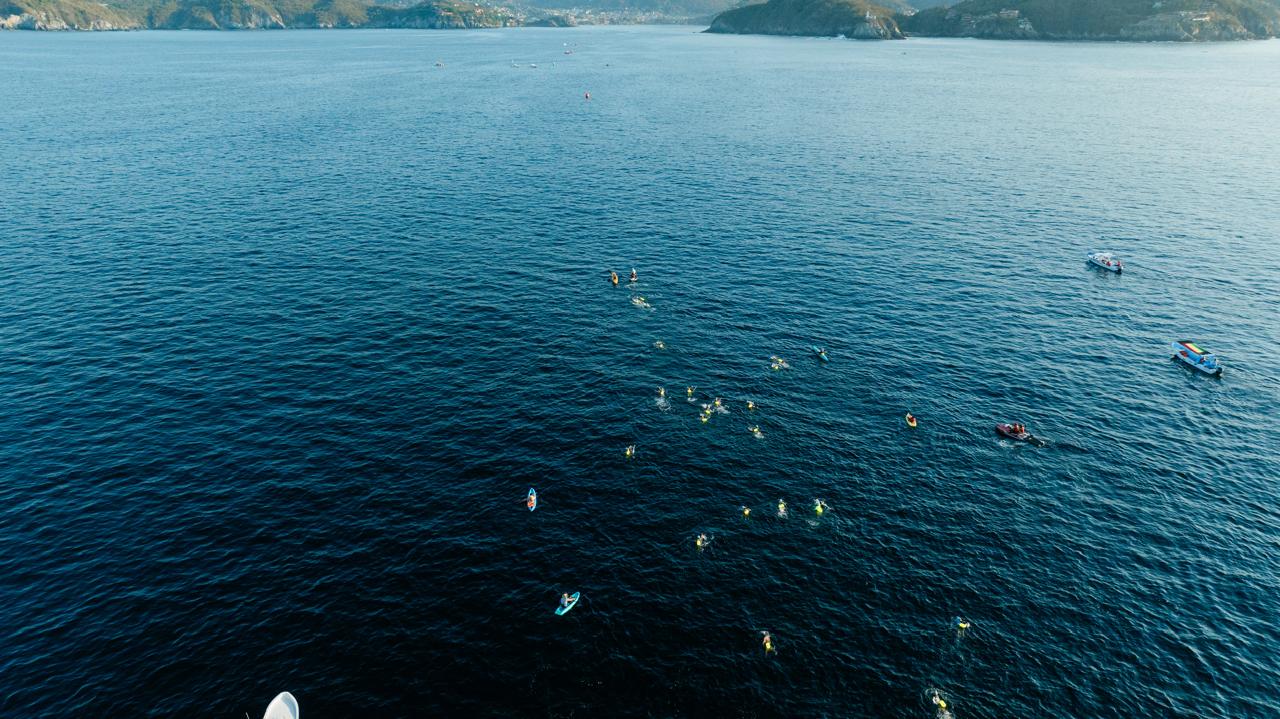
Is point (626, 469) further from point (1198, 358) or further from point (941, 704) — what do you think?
point (1198, 358)

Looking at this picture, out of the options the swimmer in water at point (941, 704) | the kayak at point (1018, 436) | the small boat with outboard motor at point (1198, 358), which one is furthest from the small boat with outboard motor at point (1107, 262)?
the swimmer in water at point (941, 704)

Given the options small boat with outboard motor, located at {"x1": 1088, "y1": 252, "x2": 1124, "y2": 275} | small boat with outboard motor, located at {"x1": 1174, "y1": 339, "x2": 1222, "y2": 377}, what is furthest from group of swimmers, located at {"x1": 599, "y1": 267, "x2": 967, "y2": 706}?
small boat with outboard motor, located at {"x1": 1088, "y1": 252, "x2": 1124, "y2": 275}

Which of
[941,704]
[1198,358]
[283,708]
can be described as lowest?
[941,704]

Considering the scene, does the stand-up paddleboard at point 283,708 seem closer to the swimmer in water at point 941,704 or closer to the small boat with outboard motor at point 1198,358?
the swimmer in water at point 941,704

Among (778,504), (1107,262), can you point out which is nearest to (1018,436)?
(778,504)

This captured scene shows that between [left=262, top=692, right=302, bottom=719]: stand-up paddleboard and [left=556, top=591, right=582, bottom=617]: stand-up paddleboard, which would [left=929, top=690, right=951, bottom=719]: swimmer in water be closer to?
[left=556, top=591, right=582, bottom=617]: stand-up paddleboard

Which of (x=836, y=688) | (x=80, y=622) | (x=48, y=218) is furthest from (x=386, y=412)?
(x=48, y=218)
